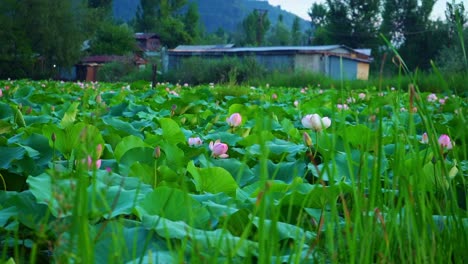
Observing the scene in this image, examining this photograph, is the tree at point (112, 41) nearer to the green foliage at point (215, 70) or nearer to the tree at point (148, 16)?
the tree at point (148, 16)

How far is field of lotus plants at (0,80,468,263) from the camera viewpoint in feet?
2.25

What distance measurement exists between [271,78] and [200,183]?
12875 millimetres

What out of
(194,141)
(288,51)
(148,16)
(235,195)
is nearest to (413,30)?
(288,51)

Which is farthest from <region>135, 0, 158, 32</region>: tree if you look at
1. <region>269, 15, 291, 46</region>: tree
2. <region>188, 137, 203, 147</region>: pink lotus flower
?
<region>188, 137, 203, 147</region>: pink lotus flower

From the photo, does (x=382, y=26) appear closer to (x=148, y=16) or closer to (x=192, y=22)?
(x=192, y=22)

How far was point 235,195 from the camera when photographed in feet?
3.91

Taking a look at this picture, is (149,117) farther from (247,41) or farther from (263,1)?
(263,1)

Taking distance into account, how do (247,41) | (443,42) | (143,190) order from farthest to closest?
(247,41) → (443,42) → (143,190)

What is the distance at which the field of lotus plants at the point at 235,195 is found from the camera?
69cm

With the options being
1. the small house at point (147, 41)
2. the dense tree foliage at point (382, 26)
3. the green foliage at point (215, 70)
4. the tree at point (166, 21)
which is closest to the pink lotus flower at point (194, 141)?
the green foliage at point (215, 70)

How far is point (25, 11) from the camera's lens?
2553cm

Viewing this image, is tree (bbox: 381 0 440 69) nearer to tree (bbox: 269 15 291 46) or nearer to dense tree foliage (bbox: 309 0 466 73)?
dense tree foliage (bbox: 309 0 466 73)

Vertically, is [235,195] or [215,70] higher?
[235,195]

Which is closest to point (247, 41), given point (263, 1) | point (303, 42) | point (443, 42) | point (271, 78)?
point (303, 42)
